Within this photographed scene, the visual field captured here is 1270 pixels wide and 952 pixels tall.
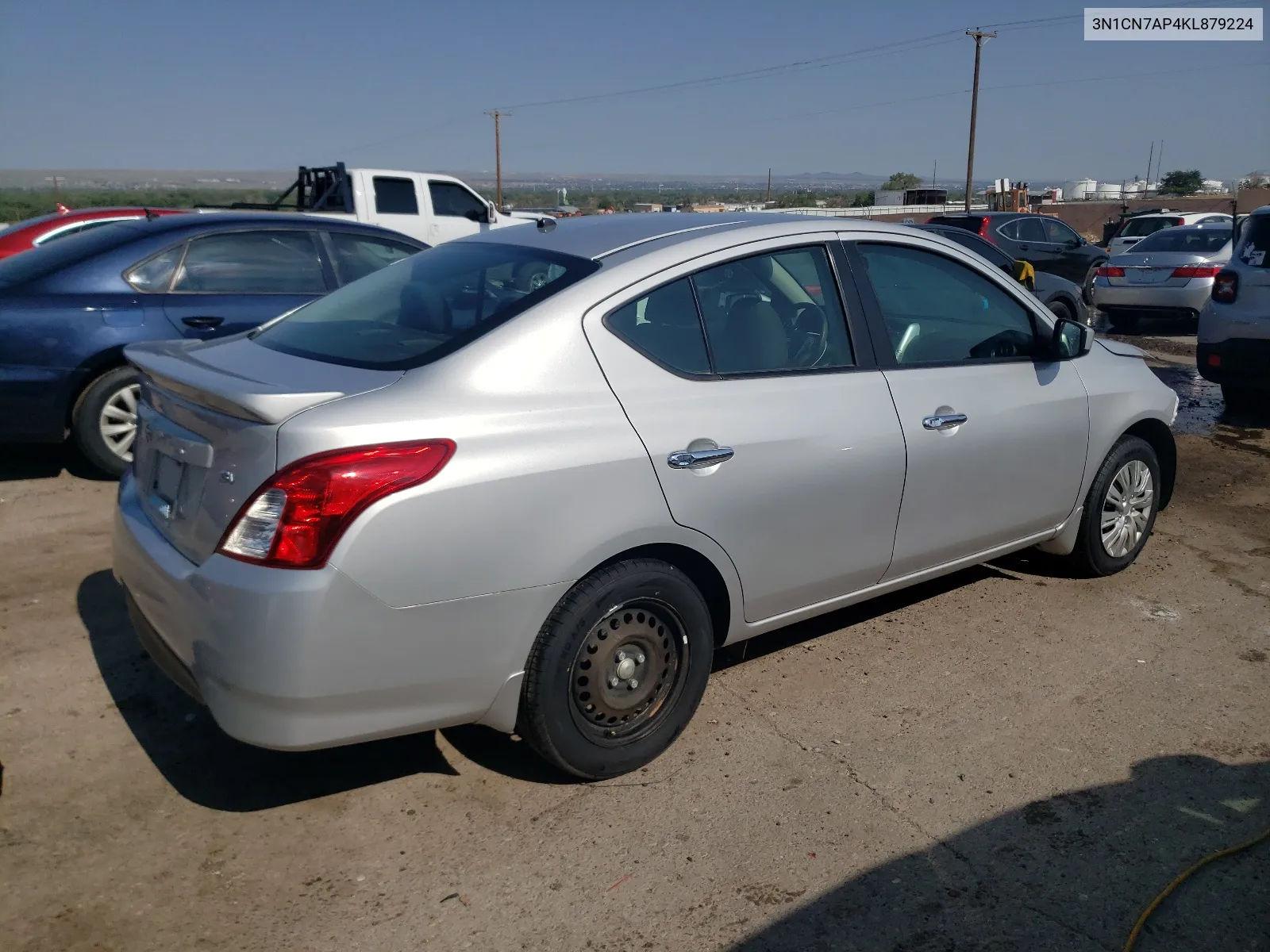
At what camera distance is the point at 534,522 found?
9.57 ft

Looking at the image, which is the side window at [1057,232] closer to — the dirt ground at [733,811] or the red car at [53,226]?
the red car at [53,226]

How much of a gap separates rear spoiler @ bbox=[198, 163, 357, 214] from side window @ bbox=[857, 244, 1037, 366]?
1247 centimetres

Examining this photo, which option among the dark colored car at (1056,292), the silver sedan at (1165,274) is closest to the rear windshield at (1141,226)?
the silver sedan at (1165,274)

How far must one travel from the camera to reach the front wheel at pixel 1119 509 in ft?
15.9

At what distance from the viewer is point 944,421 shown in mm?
3984

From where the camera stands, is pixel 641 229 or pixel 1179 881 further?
pixel 641 229

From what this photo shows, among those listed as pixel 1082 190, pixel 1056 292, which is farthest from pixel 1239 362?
pixel 1082 190

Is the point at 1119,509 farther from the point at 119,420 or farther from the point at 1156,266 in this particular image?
the point at 1156,266

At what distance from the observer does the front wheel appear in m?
4.84

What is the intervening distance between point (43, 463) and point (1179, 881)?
6.68m

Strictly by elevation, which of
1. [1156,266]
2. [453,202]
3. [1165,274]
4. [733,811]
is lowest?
[733,811]

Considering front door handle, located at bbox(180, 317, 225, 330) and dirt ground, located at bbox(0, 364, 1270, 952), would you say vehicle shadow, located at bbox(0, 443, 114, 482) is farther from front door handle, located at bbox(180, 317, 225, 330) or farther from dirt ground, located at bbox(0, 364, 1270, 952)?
dirt ground, located at bbox(0, 364, 1270, 952)

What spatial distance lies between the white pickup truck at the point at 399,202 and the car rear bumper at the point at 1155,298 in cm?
847

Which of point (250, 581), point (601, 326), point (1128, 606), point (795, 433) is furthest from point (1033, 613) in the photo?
point (250, 581)
